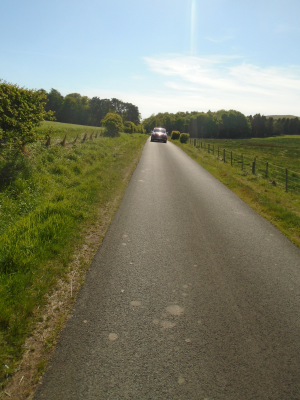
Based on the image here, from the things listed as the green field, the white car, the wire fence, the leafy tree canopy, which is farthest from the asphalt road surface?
the white car

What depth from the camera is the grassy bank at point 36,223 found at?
3.38 meters

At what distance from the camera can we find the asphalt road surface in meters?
2.65

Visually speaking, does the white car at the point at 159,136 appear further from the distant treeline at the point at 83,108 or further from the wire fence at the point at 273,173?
the distant treeline at the point at 83,108

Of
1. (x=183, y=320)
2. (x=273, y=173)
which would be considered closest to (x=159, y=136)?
(x=273, y=173)

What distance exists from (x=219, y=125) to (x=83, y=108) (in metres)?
58.8

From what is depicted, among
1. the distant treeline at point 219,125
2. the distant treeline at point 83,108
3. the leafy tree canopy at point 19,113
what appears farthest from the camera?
the distant treeline at point 219,125

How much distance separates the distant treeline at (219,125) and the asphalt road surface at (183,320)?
109 meters

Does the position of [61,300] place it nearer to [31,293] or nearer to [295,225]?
[31,293]

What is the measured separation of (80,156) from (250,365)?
43.2 ft

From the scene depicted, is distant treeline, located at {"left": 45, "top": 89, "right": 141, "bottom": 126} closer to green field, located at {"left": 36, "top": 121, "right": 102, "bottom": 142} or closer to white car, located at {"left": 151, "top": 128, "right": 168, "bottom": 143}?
white car, located at {"left": 151, "top": 128, "right": 168, "bottom": 143}

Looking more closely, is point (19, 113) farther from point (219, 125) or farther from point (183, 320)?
point (219, 125)

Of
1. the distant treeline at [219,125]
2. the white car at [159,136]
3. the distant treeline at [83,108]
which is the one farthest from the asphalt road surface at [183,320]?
the distant treeline at [219,125]

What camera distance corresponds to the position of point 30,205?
7.31 meters

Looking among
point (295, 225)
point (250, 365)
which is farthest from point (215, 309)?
point (295, 225)
